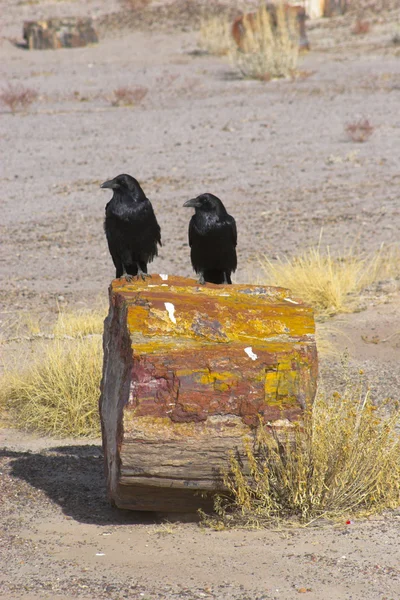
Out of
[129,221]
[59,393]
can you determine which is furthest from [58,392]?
[129,221]

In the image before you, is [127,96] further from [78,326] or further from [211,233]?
[211,233]

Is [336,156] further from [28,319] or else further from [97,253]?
[28,319]

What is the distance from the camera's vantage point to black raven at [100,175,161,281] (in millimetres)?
6629

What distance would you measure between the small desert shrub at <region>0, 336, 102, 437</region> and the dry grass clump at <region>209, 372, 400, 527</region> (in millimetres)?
2432

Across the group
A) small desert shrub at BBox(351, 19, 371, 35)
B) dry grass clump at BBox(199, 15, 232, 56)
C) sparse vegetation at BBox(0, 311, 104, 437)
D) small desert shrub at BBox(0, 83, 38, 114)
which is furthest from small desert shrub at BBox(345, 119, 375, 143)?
small desert shrub at BBox(351, 19, 371, 35)

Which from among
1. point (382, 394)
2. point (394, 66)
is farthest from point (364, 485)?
point (394, 66)

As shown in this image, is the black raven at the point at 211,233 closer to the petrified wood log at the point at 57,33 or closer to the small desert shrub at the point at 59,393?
the small desert shrub at the point at 59,393

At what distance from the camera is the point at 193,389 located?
4.89m

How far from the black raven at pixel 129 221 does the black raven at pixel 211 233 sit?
358mm

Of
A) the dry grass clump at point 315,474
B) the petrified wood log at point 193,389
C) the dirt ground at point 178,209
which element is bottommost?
the dirt ground at point 178,209

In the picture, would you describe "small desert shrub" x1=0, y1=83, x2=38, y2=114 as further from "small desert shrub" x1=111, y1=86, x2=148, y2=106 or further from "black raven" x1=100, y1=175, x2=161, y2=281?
"black raven" x1=100, y1=175, x2=161, y2=281

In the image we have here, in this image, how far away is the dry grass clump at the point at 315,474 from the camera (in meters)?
5.02

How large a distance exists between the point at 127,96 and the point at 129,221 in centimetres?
1370

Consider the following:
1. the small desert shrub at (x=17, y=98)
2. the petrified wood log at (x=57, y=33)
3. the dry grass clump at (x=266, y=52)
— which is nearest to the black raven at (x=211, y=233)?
the small desert shrub at (x=17, y=98)
